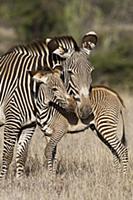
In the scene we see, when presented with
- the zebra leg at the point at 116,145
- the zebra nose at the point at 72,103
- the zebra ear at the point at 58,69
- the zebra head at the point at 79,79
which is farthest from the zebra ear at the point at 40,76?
the zebra leg at the point at 116,145

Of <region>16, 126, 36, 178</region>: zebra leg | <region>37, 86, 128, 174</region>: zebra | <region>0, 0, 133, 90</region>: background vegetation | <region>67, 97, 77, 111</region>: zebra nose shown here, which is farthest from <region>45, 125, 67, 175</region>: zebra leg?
<region>0, 0, 133, 90</region>: background vegetation

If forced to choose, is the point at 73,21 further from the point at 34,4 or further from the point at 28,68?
the point at 28,68

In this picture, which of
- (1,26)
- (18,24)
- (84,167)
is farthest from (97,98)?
Answer: (1,26)

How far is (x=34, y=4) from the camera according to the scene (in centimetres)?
3422

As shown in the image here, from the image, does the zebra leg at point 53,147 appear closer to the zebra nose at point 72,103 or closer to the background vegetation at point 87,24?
the zebra nose at point 72,103

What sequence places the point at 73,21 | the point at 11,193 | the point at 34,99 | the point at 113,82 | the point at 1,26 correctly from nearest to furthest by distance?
the point at 11,193
the point at 34,99
the point at 113,82
the point at 73,21
the point at 1,26

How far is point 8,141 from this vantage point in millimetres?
7543

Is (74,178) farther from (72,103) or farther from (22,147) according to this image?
(22,147)

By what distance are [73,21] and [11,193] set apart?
24713 millimetres

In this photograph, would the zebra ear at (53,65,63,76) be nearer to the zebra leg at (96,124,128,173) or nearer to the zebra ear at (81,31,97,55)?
the zebra ear at (81,31,97,55)

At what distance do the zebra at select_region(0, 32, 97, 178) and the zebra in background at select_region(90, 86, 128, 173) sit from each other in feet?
3.35

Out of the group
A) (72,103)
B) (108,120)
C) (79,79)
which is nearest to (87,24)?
(108,120)

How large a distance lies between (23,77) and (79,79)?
2.97ft

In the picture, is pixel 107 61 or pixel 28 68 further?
pixel 107 61
